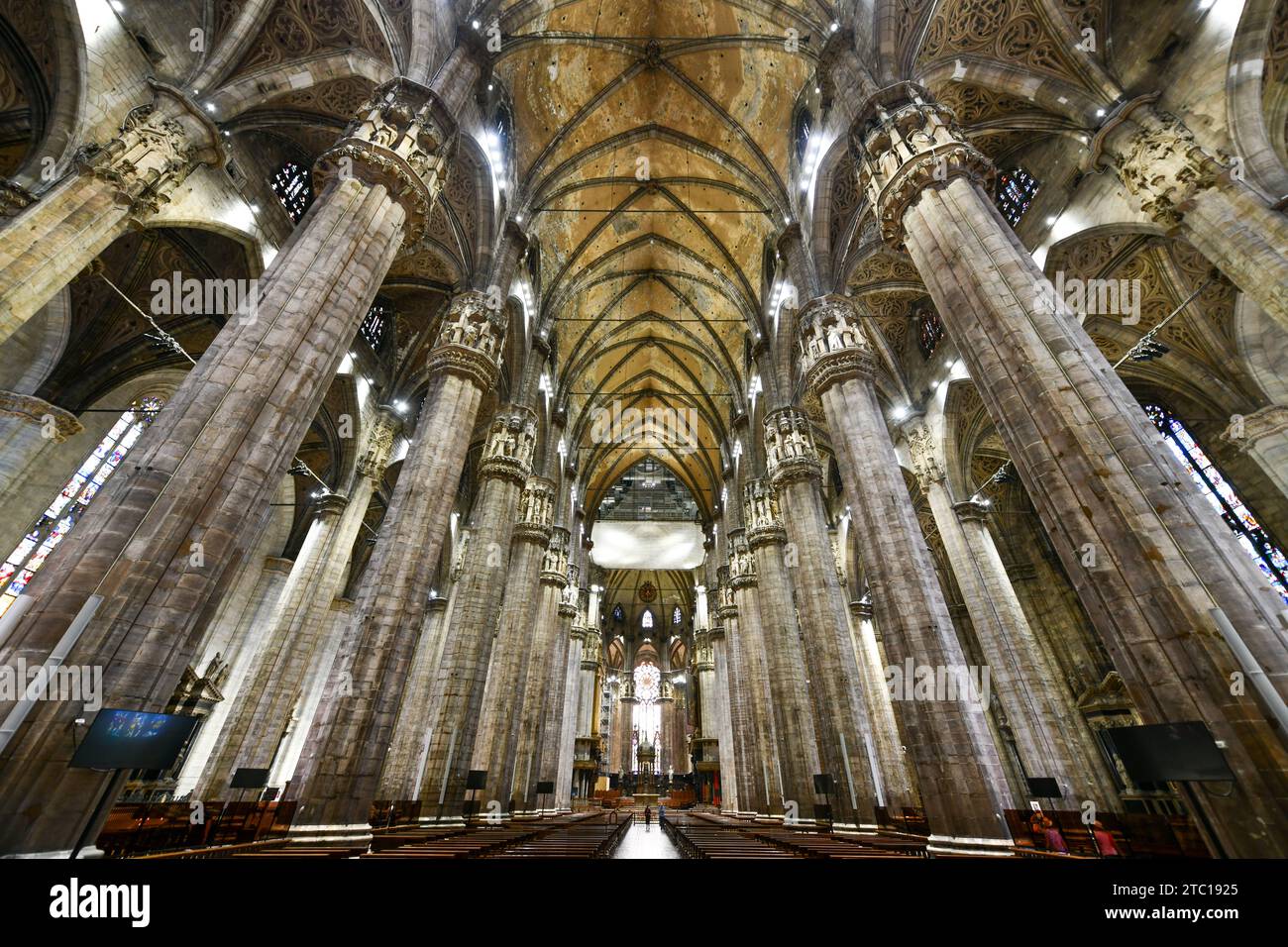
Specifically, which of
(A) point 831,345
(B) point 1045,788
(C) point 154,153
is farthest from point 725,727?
(C) point 154,153

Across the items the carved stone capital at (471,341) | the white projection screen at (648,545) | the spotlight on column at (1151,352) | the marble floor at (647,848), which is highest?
the white projection screen at (648,545)

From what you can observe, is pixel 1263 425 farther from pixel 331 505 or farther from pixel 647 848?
pixel 331 505

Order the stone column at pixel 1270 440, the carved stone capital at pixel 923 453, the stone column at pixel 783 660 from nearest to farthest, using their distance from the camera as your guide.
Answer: the stone column at pixel 1270 440 < the stone column at pixel 783 660 < the carved stone capital at pixel 923 453

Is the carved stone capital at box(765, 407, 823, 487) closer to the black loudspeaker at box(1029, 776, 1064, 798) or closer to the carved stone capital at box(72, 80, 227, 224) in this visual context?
the black loudspeaker at box(1029, 776, 1064, 798)

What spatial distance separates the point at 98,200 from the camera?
7043 mm

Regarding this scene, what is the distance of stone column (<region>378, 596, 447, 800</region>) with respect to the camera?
1076cm

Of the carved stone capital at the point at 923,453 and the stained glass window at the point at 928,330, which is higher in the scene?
the stained glass window at the point at 928,330

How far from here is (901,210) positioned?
7742mm

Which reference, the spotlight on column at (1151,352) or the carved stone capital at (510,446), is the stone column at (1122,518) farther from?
the carved stone capital at (510,446)

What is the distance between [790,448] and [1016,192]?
26.5 feet

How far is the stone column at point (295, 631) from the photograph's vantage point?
11.5 m

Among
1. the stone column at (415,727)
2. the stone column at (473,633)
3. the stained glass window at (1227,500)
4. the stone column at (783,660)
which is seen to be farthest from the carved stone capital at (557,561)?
Result: the stained glass window at (1227,500)

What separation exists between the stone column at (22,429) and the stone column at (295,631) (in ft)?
17.2

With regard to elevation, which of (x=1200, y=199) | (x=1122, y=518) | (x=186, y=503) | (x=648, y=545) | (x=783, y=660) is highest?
(x=648, y=545)
